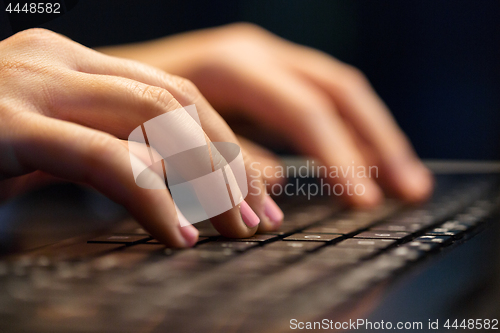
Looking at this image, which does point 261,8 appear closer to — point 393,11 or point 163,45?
point 393,11

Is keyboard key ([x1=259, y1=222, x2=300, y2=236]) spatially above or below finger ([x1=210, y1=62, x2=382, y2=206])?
below

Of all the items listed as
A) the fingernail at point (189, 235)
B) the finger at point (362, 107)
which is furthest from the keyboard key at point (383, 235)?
the finger at point (362, 107)

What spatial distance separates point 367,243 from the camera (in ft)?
1.15

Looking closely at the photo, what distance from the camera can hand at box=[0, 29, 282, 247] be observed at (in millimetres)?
359

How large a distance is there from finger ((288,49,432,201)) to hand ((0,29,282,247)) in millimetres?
569

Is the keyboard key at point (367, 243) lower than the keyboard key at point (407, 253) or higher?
lower

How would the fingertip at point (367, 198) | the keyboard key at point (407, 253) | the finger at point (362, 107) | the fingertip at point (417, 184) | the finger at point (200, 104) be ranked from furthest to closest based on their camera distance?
the finger at point (362, 107) < the fingertip at point (417, 184) < the fingertip at point (367, 198) < the finger at point (200, 104) < the keyboard key at point (407, 253)

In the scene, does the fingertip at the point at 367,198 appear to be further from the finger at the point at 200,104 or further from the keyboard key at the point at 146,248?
the keyboard key at the point at 146,248

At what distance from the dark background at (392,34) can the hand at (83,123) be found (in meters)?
0.04

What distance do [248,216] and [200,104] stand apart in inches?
5.8

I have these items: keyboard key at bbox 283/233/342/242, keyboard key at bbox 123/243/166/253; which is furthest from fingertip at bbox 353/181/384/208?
keyboard key at bbox 123/243/166/253

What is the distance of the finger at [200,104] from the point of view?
43 centimetres

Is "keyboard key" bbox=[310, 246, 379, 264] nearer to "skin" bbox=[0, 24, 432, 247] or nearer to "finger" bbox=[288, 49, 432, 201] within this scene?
"skin" bbox=[0, 24, 432, 247]

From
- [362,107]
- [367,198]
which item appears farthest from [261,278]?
[362,107]
